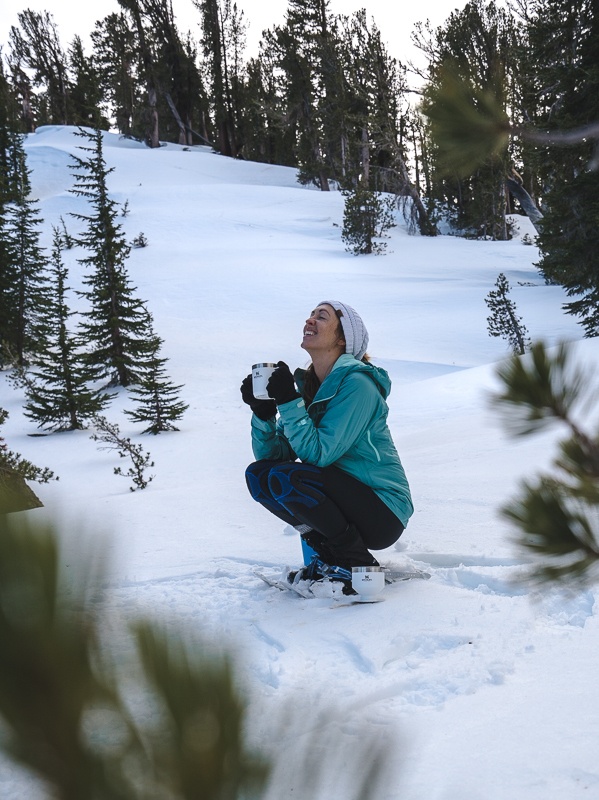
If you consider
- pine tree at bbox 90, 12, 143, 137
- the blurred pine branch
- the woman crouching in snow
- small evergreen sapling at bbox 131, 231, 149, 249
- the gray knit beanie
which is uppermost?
pine tree at bbox 90, 12, 143, 137

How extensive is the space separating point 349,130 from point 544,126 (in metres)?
24.4

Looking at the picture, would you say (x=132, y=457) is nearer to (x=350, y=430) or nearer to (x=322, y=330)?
(x=322, y=330)

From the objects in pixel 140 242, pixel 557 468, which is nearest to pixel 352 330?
pixel 557 468

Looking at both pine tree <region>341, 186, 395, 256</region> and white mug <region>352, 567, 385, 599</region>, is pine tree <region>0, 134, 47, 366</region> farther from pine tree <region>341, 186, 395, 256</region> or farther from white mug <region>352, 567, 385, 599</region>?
white mug <region>352, 567, 385, 599</region>

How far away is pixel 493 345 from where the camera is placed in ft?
50.7

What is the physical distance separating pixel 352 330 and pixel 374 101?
29.9m

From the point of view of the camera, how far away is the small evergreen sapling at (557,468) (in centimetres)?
86

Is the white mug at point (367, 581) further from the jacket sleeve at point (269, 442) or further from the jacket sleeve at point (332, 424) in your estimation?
the jacket sleeve at point (269, 442)

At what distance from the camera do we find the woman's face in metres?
3.12

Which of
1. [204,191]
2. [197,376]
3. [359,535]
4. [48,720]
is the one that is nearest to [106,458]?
[197,376]

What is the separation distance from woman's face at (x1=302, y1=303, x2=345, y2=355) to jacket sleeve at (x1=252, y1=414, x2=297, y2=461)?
0.39m

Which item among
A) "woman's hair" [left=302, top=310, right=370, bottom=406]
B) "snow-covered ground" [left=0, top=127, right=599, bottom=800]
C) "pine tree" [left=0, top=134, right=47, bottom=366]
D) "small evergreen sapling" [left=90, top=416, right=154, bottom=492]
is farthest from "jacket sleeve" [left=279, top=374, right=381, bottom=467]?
"pine tree" [left=0, top=134, right=47, bottom=366]

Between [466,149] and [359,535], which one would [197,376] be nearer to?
[359,535]

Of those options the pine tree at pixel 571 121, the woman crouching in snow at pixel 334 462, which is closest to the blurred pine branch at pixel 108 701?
the woman crouching in snow at pixel 334 462
